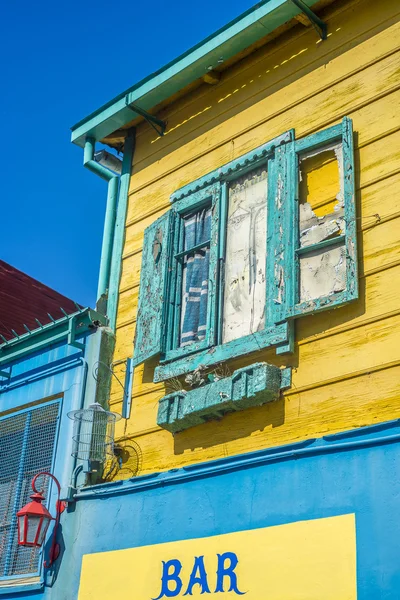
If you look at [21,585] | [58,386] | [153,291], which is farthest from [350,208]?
[21,585]

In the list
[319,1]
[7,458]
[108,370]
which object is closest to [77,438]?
[108,370]

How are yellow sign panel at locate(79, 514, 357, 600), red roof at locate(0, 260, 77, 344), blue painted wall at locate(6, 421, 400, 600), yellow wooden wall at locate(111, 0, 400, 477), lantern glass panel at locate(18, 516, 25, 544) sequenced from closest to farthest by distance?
blue painted wall at locate(6, 421, 400, 600) < yellow sign panel at locate(79, 514, 357, 600) < yellow wooden wall at locate(111, 0, 400, 477) < lantern glass panel at locate(18, 516, 25, 544) < red roof at locate(0, 260, 77, 344)

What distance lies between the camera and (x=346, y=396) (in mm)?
5477

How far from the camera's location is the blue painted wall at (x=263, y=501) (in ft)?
15.6

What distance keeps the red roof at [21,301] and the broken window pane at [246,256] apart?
19.6ft

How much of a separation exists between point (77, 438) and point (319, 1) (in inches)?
167

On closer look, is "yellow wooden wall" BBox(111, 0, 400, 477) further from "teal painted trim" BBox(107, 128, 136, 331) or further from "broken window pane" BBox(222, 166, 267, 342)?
"broken window pane" BBox(222, 166, 267, 342)

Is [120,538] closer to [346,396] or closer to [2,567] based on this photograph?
[2,567]

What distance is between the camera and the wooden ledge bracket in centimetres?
815

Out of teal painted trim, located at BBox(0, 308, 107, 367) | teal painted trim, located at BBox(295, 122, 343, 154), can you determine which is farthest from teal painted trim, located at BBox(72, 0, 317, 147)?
teal painted trim, located at BBox(0, 308, 107, 367)

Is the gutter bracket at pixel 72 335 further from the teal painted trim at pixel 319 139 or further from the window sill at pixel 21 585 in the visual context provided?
the teal painted trim at pixel 319 139

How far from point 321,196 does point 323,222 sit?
10.3 inches

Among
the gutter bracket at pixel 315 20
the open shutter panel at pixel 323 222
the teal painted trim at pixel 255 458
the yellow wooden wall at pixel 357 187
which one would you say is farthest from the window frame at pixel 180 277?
the gutter bracket at pixel 315 20

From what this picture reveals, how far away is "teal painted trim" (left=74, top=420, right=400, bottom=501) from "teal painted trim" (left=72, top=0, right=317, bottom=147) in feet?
12.0
